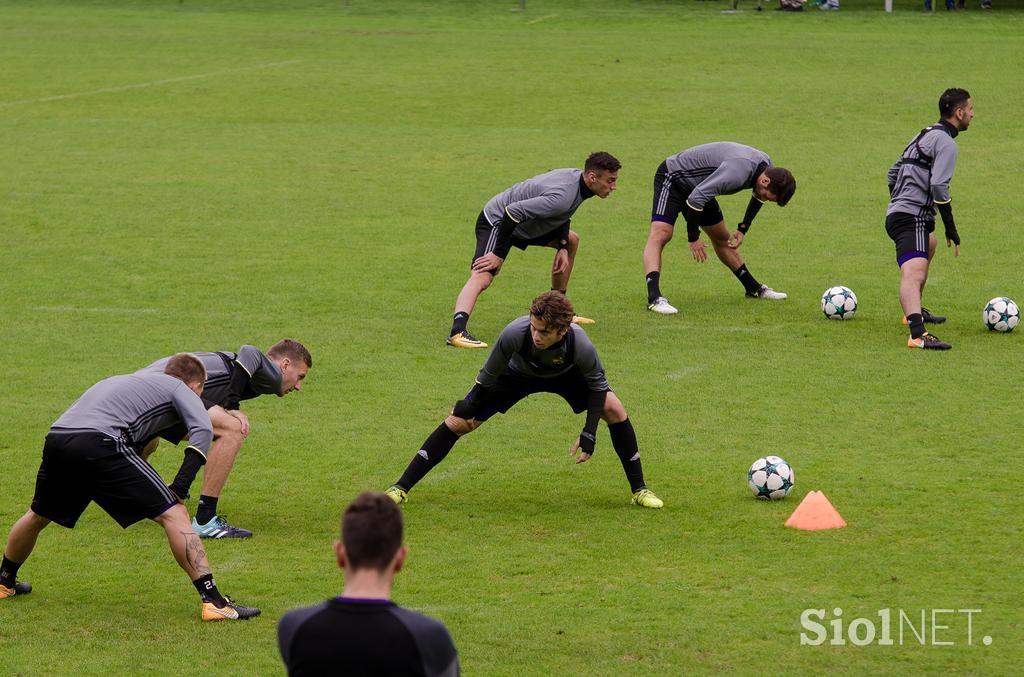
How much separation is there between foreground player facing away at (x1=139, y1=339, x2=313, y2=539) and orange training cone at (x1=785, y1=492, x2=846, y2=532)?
3416 mm

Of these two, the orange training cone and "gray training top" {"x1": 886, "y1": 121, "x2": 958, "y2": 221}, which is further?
"gray training top" {"x1": 886, "y1": 121, "x2": 958, "y2": 221}

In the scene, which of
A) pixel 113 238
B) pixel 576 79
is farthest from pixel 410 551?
pixel 576 79

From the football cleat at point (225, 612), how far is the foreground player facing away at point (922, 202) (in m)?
8.32

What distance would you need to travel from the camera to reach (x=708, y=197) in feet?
52.2

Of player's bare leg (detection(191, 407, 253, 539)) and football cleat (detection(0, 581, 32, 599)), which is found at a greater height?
player's bare leg (detection(191, 407, 253, 539))

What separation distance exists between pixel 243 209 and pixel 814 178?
9.20 m

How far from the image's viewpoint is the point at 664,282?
1828cm

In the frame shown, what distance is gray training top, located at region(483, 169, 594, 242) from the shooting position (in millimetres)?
14938

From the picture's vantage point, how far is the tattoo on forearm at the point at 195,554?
844 cm

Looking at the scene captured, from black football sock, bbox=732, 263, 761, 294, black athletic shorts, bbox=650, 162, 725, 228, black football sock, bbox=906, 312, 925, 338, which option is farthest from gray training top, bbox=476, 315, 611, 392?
black football sock, bbox=732, 263, 761, 294

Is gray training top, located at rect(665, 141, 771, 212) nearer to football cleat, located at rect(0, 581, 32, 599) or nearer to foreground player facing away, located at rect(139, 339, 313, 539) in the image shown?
foreground player facing away, located at rect(139, 339, 313, 539)

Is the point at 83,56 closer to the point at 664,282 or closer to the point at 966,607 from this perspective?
the point at 664,282

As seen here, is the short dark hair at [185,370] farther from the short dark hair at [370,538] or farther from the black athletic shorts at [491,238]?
the black athletic shorts at [491,238]

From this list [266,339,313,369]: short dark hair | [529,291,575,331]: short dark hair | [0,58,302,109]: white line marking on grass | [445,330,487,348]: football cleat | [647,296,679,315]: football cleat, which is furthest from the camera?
[0,58,302,109]: white line marking on grass
